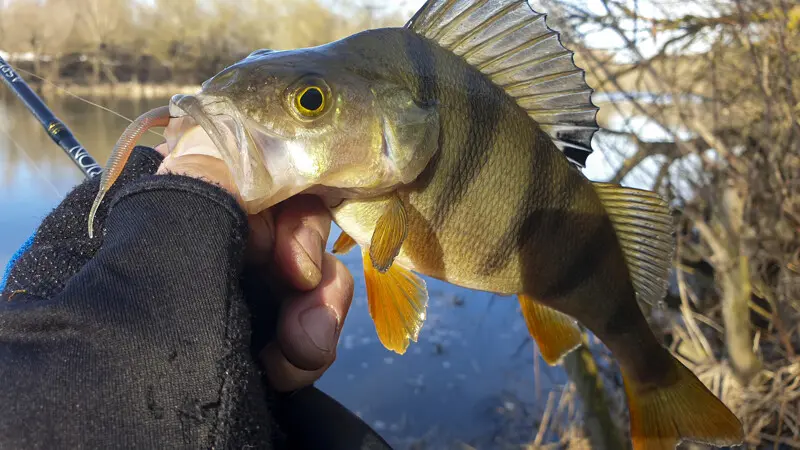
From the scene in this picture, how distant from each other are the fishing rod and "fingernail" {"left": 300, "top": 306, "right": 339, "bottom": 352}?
0.79 m

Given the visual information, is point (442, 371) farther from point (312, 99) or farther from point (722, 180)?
point (312, 99)

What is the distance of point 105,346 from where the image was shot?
774mm

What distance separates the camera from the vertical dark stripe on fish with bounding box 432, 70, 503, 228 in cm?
116

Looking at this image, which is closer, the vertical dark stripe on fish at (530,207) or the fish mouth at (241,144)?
the fish mouth at (241,144)

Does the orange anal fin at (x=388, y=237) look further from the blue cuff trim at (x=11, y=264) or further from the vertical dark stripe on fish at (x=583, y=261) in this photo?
the blue cuff trim at (x=11, y=264)

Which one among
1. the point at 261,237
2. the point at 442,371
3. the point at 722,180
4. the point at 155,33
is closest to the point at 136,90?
the point at 155,33

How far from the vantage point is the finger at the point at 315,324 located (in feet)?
3.80

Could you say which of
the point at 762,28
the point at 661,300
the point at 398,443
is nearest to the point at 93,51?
the point at 398,443

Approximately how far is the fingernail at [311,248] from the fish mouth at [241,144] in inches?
7.4

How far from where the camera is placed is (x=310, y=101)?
1007 mm

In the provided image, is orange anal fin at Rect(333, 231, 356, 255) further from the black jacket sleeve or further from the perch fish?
the black jacket sleeve

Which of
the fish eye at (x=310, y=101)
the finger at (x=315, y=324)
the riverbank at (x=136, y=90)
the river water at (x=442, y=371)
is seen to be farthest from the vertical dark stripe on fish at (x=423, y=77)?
the riverbank at (x=136, y=90)

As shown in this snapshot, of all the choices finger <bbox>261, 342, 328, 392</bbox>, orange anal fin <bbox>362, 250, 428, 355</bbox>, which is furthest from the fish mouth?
finger <bbox>261, 342, 328, 392</bbox>

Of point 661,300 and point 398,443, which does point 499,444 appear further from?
point 661,300
